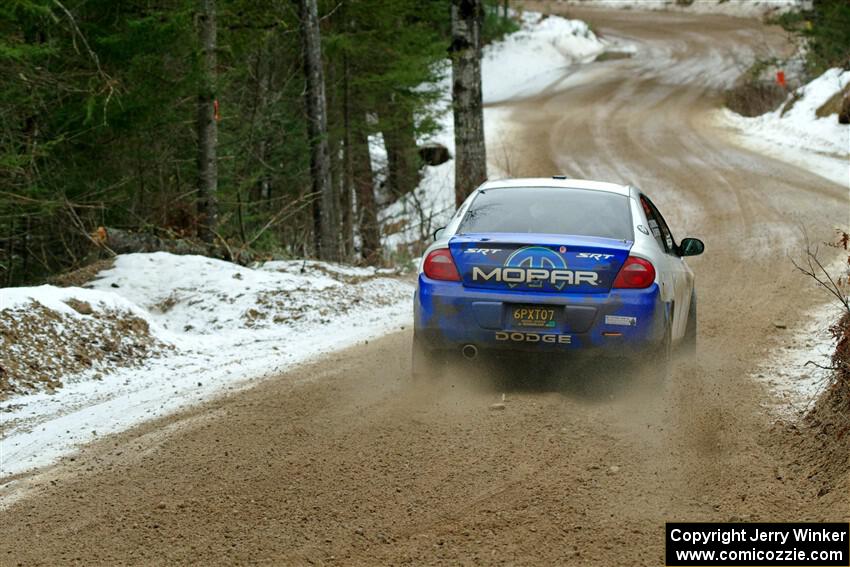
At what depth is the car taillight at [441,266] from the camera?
736 centimetres

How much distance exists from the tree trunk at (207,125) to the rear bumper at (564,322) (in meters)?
7.83

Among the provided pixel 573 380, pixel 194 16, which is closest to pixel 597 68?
pixel 194 16

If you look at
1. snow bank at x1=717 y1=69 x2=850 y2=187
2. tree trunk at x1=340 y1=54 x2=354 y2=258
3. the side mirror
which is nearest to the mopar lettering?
the side mirror

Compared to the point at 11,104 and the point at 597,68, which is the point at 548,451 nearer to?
the point at 11,104

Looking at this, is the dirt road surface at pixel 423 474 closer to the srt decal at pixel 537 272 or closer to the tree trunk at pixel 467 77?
the srt decal at pixel 537 272

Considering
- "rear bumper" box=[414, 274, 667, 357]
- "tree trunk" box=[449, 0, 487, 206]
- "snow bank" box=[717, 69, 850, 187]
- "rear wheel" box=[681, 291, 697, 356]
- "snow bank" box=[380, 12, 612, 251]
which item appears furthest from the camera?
"snow bank" box=[380, 12, 612, 251]

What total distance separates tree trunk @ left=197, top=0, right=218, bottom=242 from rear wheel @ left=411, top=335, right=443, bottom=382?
24.5 feet

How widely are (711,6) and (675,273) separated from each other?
54278 mm

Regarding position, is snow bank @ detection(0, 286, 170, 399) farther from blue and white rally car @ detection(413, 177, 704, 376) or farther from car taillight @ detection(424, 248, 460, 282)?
car taillight @ detection(424, 248, 460, 282)

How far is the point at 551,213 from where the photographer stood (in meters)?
7.82

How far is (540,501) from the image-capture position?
536 centimetres

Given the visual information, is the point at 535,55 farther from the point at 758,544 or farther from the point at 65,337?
the point at 758,544

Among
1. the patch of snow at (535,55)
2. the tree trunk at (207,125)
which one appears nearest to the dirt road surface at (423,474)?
the tree trunk at (207,125)

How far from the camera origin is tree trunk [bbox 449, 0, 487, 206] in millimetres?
16734
